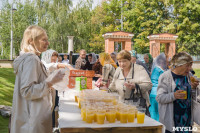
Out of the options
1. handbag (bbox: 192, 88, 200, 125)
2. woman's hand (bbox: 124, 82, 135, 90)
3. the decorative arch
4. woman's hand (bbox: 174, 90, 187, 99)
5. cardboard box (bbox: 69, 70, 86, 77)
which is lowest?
handbag (bbox: 192, 88, 200, 125)

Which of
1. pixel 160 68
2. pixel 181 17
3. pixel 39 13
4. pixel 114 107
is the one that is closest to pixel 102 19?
pixel 39 13

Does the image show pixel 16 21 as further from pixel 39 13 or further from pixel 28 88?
pixel 28 88

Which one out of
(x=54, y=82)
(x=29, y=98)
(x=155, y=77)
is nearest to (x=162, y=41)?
(x=155, y=77)

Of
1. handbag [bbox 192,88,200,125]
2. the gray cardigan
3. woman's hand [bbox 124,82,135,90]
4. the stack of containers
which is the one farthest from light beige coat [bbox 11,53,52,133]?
handbag [bbox 192,88,200,125]

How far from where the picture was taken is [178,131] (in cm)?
289

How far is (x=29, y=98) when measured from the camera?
2.20 meters

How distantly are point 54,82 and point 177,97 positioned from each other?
1569 mm

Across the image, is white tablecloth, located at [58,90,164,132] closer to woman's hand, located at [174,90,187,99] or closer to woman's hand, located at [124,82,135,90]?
woman's hand, located at [174,90,187,99]

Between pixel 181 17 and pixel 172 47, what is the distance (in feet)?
22.0

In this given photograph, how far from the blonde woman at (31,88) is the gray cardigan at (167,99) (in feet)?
4.73

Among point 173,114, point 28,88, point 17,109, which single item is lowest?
point 173,114

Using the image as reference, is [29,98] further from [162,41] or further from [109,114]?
[162,41]

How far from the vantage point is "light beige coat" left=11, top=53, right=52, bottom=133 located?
2.18m

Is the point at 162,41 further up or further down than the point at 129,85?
further up
